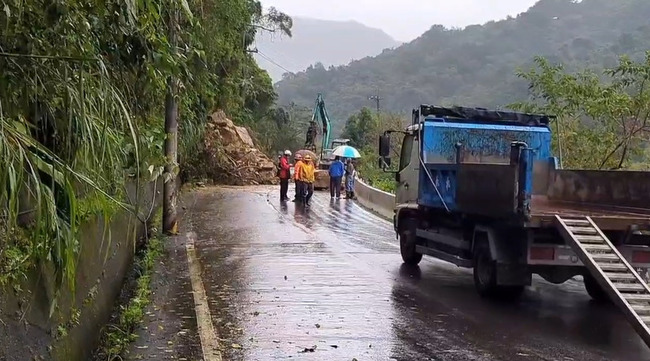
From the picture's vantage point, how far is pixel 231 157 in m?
39.8

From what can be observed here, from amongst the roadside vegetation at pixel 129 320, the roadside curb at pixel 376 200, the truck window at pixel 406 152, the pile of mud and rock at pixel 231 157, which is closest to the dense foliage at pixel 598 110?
the roadside curb at pixel 376 200

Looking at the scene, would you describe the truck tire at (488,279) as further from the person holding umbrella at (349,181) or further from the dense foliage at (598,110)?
the person holding umbrella at (349,181)

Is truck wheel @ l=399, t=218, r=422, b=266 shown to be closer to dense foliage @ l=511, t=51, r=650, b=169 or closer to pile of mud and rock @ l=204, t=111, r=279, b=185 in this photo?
dense foliage @ l=511, t=51, r=650, b=169

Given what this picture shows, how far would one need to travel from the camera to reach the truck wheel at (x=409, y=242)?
41.0 ft

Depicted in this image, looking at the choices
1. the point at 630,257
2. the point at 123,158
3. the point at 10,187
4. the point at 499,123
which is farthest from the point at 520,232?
the point at 10,187

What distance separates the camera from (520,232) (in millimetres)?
8875

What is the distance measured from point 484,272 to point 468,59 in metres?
93.9

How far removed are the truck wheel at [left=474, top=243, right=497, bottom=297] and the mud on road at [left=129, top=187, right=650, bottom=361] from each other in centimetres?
18

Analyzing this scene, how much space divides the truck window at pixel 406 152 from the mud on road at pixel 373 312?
1.71 meters

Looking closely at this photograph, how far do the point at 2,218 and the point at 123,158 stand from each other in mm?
1051

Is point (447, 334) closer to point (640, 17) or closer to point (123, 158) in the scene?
point (123, 158)

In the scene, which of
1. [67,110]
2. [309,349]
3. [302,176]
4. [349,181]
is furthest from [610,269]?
[349,181]

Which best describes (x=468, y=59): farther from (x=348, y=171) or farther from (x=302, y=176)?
(x=302, y=176)

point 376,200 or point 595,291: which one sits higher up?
point 595,291
